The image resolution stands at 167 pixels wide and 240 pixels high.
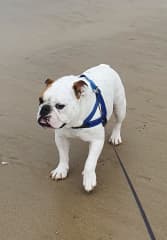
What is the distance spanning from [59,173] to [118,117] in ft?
2.75

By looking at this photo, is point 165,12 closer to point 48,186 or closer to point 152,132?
point 152,132

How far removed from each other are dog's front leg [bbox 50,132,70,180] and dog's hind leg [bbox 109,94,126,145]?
2.21ft

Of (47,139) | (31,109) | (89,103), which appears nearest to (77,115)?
(89,103)

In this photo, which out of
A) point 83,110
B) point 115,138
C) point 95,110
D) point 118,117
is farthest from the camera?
point 115,138

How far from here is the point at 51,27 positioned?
28.2 ft

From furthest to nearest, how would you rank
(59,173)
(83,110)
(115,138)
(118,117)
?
(115,138), (118,117), (59,173), (83,110)

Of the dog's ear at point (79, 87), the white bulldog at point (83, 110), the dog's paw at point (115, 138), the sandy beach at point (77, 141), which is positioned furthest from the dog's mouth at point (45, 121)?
the dog's paw at point (115, 138)

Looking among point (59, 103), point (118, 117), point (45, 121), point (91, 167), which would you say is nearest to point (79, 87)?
point (59, 103)

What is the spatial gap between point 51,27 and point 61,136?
509cm

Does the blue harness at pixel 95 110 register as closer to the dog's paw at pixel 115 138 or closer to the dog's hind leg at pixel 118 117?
the dog's hind leg at pixel 118 117

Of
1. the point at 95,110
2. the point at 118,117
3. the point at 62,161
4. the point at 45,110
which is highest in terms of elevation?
the point at 45,110

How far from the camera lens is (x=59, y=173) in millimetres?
3963

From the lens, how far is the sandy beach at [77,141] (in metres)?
3.46

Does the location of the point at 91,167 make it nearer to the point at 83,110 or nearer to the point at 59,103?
the point at 83,110
